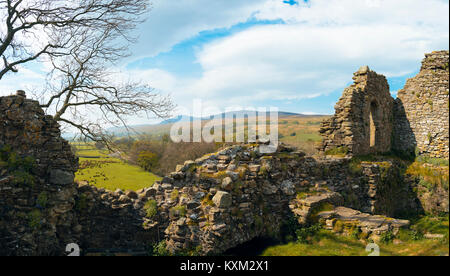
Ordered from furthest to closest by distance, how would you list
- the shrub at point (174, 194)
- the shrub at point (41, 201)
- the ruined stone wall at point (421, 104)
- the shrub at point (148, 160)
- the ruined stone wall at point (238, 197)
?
the shrub at point (148, 160)
the ruined stone wall at point (421, 104)
the shrub at point (174, 194)
the ruined stone wall at point (238, 197)
the shrub at point (41, 201)

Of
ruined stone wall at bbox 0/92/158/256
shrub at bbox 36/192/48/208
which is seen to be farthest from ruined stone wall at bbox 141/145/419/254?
shrub at bbox 36/192/48/208

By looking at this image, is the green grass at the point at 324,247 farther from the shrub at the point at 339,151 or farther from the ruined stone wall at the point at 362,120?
the ruined stone wall at the point at 362,120

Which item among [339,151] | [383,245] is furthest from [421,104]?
[383,245]

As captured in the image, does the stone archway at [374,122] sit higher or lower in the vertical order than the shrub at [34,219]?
higher

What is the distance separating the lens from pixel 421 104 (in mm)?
15203

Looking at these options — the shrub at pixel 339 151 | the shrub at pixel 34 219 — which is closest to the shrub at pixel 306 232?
the shrub at pixel 339 151

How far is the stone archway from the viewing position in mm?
16062

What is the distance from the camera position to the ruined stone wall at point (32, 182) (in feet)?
26.3

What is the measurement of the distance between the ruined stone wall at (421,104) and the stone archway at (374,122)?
121cm

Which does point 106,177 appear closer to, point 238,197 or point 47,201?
point 47,201

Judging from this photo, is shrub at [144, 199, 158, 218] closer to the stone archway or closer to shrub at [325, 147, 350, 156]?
shrub at [325, 147, 350, 156]

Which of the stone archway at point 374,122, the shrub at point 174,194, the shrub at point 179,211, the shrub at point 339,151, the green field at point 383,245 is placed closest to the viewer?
the green field at point 383,245

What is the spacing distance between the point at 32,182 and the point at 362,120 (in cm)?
1504

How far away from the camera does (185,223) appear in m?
8.92
